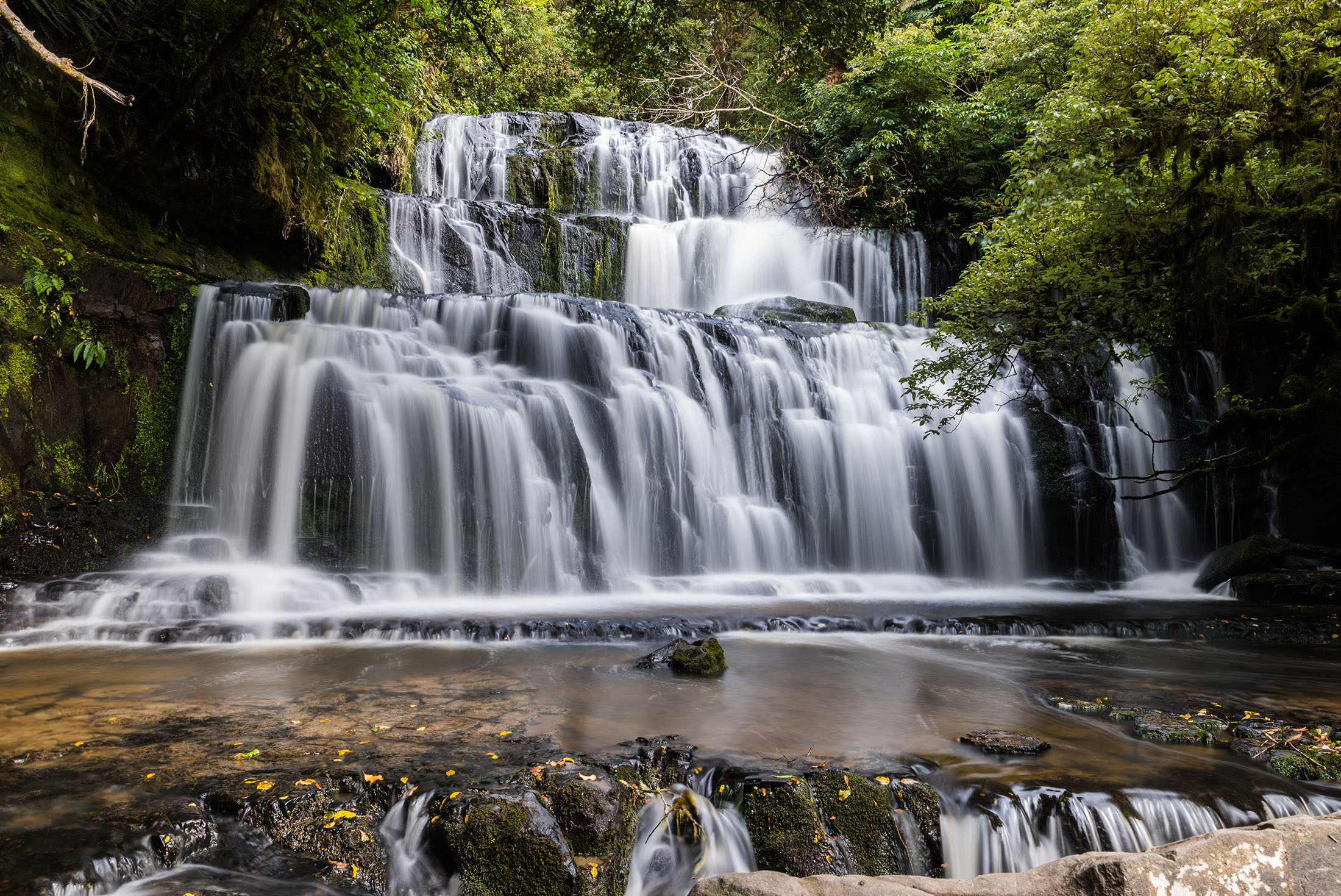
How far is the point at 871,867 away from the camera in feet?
10.1

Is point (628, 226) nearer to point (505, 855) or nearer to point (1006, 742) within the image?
point (1006, 742)

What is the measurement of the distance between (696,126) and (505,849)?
6.29 metres

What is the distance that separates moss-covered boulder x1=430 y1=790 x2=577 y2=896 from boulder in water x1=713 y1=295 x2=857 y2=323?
11.8 metres

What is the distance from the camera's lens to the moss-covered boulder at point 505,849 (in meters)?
2.81

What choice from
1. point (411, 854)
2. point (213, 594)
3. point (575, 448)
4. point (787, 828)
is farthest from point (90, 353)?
point (787, 828)

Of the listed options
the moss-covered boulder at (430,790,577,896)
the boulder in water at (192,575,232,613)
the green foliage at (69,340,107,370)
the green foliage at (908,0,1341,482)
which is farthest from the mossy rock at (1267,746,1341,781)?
the green foliage at (69,340,107,370)

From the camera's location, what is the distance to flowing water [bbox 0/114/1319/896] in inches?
147

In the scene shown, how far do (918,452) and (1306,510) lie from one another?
6056 millimetres

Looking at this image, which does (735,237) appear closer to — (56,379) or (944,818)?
(56,379)

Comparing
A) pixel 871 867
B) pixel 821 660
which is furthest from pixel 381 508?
pixel 871 867

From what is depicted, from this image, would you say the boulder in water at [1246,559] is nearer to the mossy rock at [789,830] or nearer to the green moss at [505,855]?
the mossy rock at [789,830]

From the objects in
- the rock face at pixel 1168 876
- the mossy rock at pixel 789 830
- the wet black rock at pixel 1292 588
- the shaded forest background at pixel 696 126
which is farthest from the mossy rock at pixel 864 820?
the wet black rock at pixel 1292 588

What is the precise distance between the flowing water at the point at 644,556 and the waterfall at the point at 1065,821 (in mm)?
13

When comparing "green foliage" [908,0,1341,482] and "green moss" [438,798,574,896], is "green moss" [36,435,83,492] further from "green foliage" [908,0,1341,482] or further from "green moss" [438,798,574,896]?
"green foliage" [908,0,1341,482]
